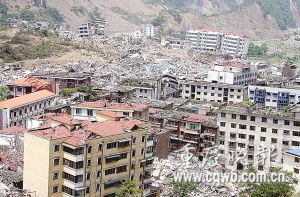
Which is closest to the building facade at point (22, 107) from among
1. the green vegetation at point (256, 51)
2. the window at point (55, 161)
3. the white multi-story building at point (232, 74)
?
the window at point (55, 161)

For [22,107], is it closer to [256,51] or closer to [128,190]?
[128,190]

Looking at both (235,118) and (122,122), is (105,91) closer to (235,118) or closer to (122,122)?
(235,118)

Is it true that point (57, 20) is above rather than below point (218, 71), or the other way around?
above

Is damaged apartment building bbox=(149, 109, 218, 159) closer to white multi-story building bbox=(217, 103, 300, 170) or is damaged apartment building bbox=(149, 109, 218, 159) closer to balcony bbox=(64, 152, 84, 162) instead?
white multi-story building bbox=(217, 103, 300, 170)

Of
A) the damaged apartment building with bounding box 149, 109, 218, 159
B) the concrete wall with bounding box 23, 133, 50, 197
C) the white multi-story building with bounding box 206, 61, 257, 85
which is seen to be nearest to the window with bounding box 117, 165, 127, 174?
the concrete wall with bounding box 23, 133, 50, 197

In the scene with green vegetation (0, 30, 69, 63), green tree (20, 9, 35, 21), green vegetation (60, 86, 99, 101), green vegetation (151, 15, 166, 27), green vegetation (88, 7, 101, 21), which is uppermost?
green vegetation (88, 7, 101, 21)

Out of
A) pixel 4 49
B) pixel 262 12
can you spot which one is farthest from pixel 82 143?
pixel 262 12
